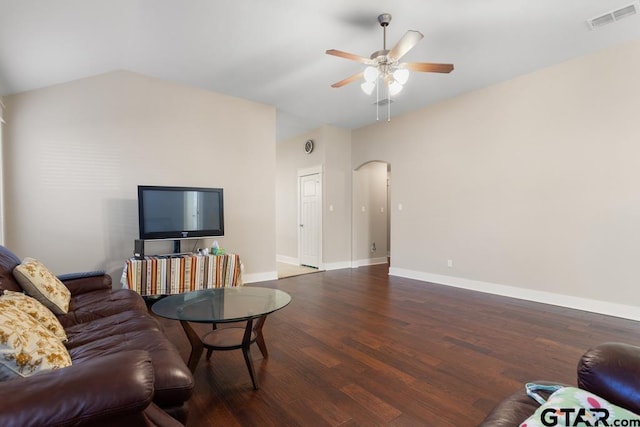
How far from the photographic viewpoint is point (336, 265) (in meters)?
6.30

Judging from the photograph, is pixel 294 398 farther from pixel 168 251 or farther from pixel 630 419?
pixel 168 251

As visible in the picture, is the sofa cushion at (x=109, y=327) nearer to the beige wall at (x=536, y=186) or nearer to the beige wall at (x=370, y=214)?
the beige wall at (x=536, y=186)

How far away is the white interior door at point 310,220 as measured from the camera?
20.9 feet

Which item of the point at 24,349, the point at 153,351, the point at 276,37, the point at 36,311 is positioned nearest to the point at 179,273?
the point at 36,311

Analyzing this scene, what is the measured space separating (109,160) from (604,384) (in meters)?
4.85

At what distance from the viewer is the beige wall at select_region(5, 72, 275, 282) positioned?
11.4ft

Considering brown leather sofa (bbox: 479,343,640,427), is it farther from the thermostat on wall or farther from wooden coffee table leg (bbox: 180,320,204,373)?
the thermostat on wall

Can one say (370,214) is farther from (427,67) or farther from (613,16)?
(613,16)

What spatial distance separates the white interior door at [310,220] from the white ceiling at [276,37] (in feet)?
8.48

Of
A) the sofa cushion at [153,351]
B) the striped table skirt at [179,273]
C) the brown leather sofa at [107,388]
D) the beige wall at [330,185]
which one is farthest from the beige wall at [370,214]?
the brown leather sofa at [107,388]

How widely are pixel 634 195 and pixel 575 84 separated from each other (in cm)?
147

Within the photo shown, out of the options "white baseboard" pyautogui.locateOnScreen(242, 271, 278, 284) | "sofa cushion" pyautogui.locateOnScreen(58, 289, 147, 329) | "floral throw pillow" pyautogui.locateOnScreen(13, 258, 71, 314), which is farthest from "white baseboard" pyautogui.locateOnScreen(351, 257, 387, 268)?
"floral throw pillow" pyautogui.locateOnScreen(13, 258, 71, 314)

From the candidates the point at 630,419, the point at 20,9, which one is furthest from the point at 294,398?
the point at 20,9

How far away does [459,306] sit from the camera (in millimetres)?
3725
